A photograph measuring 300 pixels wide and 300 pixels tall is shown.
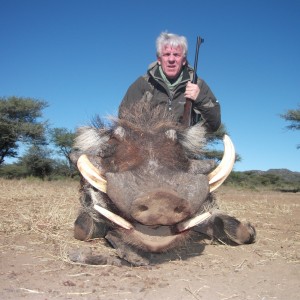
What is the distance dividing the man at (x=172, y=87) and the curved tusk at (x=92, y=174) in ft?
5.50

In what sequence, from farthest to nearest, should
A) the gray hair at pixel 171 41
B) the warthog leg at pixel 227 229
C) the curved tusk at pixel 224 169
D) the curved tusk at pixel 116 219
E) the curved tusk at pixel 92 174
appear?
1. the gray hair at pixel 171 41
2. the warthog leg at pixel 227 229
3. the curved tusk at pixel 224 169
4. the curved tusk at pixel 92 174
5. the curved tusk at pixel 116 219

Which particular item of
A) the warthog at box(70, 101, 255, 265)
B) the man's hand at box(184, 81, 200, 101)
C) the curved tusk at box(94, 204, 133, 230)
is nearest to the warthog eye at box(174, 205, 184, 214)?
the warthog at box(70, 101, 255, 265)

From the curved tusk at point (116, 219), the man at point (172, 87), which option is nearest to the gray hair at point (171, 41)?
the man at point (172, 87)

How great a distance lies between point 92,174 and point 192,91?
179 centimetres

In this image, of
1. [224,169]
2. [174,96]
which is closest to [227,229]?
[224,169]

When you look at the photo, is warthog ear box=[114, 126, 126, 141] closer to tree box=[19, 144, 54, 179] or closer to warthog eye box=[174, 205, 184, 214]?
warthog eye box=[174, 205, 184, 214]

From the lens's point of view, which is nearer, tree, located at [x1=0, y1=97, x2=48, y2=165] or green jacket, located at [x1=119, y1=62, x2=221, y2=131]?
green jacket, located at [x1=119, y1=62, x2=221, y2=131]

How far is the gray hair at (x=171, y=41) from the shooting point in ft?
14.4

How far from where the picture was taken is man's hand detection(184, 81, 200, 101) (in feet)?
13.4

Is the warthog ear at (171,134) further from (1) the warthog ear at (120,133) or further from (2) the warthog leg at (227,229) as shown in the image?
(2) the warthog leg at (227,229)

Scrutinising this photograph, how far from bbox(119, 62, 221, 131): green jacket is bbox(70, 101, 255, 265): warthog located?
82 centimetres

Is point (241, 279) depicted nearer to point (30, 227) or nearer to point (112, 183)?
point (112, 183)

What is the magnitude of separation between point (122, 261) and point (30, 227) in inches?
58.1

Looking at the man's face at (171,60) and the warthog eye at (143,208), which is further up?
the man's face at (171,60)
